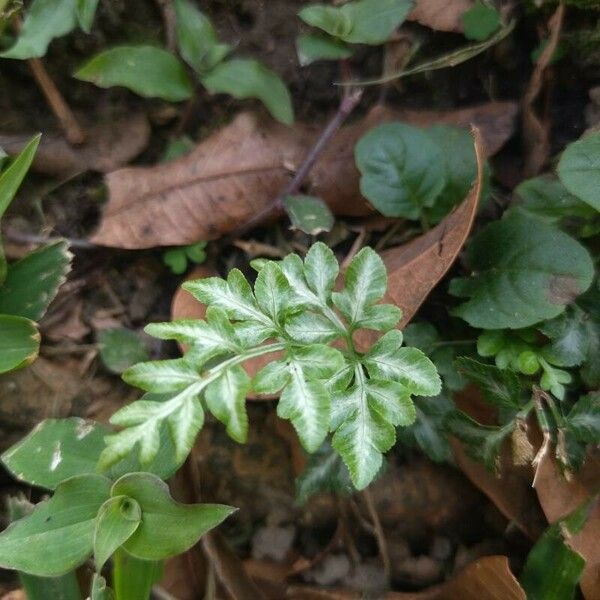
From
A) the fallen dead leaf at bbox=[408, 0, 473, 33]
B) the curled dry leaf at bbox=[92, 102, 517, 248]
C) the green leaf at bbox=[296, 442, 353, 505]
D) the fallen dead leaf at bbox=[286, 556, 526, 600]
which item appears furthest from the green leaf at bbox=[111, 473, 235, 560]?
the fallen dead leaf at bbox=[408, 0, 473, 33]

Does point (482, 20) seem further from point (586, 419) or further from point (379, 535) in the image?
point (379, 535)

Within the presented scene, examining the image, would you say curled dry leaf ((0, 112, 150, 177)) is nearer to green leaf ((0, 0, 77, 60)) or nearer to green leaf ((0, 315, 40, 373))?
green leaf ((0, 0, 77, 60))

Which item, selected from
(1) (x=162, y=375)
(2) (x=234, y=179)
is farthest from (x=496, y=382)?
(2) (x=234, y=179)

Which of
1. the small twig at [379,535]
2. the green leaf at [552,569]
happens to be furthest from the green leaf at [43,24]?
the green leaf at [552,569]

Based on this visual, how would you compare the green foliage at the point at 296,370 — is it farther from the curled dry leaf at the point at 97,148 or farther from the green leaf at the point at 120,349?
the curled dry leaf at the point at 97,148

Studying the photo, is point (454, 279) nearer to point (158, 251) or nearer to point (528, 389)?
point (528, 389)

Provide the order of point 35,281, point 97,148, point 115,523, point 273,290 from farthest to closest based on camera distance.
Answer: point 97,148, point 35,281, point 115,523, point 273,290
